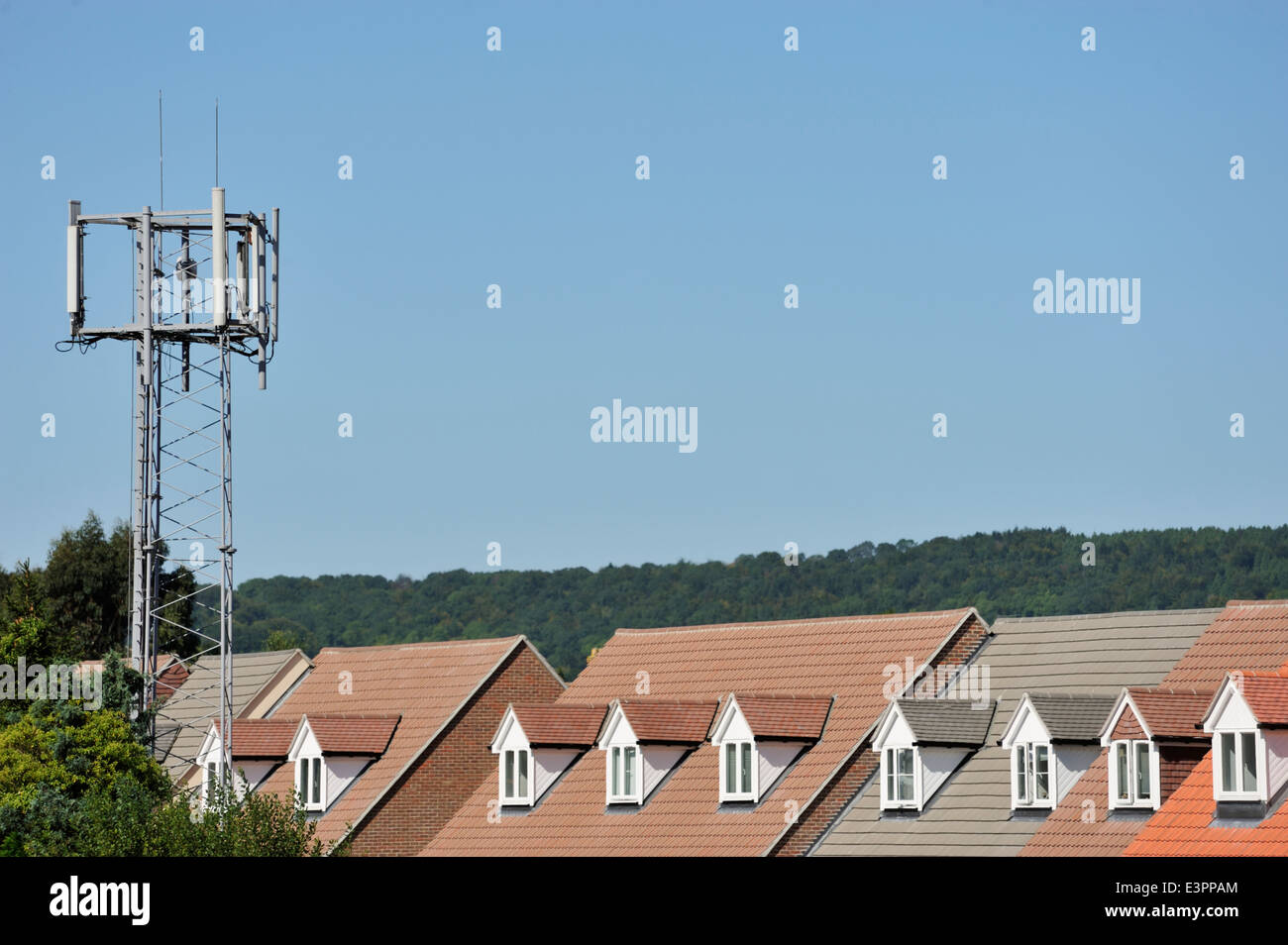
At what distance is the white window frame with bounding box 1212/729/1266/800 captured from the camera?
29531 millimetres

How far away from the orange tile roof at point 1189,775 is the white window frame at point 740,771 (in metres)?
7.21

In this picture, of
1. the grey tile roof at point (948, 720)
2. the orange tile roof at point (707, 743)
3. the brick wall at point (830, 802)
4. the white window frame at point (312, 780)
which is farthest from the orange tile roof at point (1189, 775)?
the white window frame at point (312, 780)

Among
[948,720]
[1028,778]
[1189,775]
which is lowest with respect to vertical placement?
[1028,778]

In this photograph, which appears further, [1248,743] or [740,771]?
[740,771]

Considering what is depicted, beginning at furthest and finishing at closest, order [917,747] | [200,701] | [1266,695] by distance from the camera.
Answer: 1. [200,701]
2. [917,747]
3. [1266,695]

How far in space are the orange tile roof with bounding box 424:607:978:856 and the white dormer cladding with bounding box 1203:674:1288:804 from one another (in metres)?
10.3

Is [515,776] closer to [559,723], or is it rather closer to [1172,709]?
[559,723]

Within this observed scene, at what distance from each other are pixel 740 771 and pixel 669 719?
Answer: 2.91 meters

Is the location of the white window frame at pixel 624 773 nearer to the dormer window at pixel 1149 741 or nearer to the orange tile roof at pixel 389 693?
the orange tile roof at pixel 389 693

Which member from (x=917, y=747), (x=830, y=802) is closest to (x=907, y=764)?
(x=917, y=747)

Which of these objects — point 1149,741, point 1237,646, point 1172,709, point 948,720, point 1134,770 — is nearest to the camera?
point 1149,741

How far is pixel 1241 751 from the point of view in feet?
98.2

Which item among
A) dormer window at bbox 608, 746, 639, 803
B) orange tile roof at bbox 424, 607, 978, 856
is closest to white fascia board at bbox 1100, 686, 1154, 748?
orange tile roof at bbox 424, 607, 978, 856
